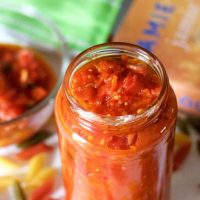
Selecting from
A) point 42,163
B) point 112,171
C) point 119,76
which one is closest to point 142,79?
point 119,76

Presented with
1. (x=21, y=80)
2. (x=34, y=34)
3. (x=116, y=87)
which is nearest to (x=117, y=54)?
(x=116, y=87)

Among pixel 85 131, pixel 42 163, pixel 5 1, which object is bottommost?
pixel 42 163

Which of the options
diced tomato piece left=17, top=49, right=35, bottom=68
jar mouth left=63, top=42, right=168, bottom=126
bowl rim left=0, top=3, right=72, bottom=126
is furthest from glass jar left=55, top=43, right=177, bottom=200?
diced tomato piece left=17, top=49, right=35, bottom=68

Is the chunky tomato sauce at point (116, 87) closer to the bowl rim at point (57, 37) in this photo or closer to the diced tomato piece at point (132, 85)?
the diced tomato piece at point (132, 85)

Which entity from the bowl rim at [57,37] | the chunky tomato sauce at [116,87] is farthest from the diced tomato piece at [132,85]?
the bowl rim at [57,37]

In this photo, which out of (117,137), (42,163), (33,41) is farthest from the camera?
(33,41)

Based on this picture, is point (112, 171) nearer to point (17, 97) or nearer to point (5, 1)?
point (17, 97)

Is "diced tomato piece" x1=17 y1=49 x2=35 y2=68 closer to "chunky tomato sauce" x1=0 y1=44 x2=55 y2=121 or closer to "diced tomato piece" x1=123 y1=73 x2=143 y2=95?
"chunky tomato sauce" x1=0 y1=44 x2=55 y2=121
